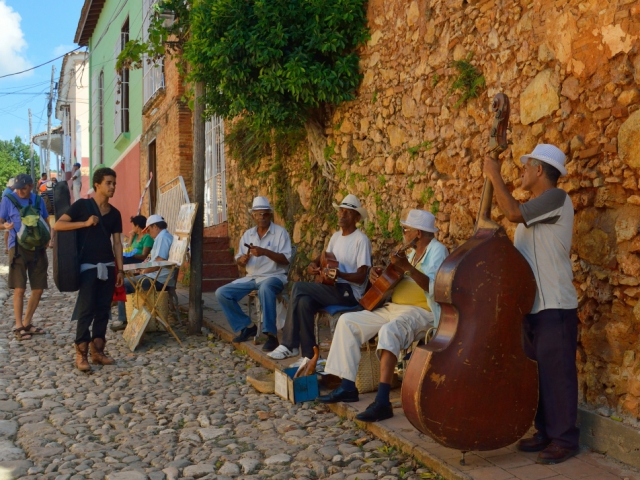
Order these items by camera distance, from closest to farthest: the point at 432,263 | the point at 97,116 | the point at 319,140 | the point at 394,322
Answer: the point at 394,322
the point at 432,263
the point at 319,140
the point at 97,116

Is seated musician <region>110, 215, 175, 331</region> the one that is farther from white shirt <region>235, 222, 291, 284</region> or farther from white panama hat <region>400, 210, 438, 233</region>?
white panama hat <region>400, 210, 438, 233</region>

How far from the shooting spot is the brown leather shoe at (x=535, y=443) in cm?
359

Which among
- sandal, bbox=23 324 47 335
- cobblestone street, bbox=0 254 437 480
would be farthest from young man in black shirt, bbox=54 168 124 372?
sandal, bbox=23 324 47 335

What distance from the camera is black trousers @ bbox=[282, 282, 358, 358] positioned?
541 centimetres

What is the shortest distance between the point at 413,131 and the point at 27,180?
4.39m

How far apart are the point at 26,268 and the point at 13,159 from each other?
56.9 meters

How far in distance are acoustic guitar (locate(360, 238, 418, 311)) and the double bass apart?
1347mm

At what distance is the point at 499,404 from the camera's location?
3346mm

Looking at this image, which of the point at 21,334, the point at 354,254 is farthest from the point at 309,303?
the point at 21,334

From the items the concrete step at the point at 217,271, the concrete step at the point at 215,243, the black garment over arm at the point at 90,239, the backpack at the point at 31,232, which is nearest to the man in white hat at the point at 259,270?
the black garment over arm at the point at 90,239

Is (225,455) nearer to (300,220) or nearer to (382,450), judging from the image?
(382,450)

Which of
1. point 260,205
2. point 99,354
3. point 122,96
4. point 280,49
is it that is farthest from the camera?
point 122,96

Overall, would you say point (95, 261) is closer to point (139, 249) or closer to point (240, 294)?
point (240, 294)

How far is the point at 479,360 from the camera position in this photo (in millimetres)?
3307
